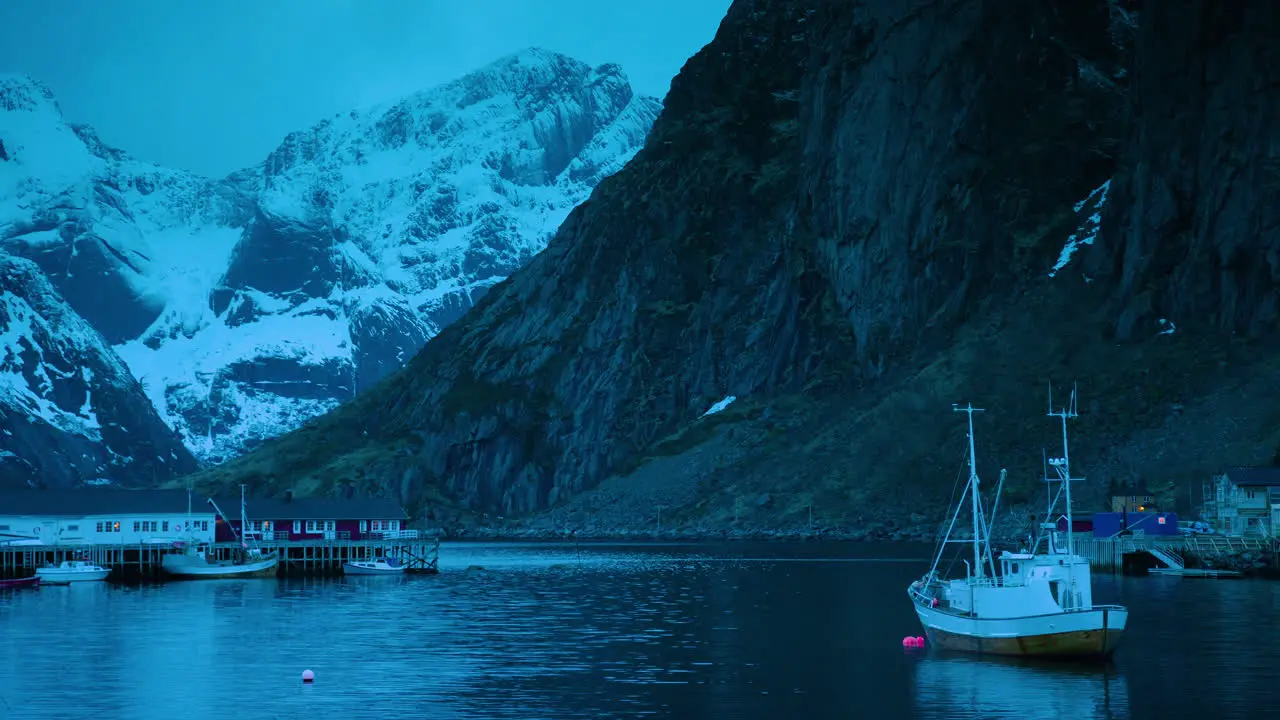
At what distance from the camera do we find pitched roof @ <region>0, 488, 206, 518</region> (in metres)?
179

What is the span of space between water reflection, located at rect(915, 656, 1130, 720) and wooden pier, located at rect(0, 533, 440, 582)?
116m

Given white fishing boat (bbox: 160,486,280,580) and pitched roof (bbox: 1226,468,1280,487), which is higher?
pitched roof (bbox: 1226,468,1280,487)

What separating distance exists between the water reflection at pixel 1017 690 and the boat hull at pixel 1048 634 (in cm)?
84

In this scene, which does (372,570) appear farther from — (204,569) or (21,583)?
(21,583)

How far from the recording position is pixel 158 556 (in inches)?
7190

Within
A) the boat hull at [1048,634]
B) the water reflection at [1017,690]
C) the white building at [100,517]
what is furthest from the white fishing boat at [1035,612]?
the white building at [100,517]

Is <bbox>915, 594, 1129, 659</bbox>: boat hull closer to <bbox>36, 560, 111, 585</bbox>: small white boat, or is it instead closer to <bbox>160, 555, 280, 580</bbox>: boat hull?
<bbox>160, 555, 280, 580</bbox>: boat hull

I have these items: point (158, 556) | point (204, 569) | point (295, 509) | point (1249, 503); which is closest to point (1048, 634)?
point (1249, 503)

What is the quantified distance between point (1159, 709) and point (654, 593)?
7848 centimetres

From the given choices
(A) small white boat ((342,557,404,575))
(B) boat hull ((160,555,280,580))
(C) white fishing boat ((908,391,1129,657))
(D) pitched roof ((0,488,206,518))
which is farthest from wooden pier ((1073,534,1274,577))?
(D) pitched roof ((0,488,206,518))

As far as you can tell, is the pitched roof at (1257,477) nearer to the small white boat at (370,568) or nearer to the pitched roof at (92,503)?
the small white boat at (370,568)

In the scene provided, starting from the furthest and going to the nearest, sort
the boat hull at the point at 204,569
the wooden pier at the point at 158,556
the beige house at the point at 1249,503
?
the boat hull at the point at 204,569
the wooden pier at the point at 158,556
the beige house at the point at 1249,503

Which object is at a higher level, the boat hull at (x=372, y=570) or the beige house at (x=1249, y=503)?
the beige house at (x=1249, y=503)

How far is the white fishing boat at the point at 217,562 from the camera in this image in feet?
578
